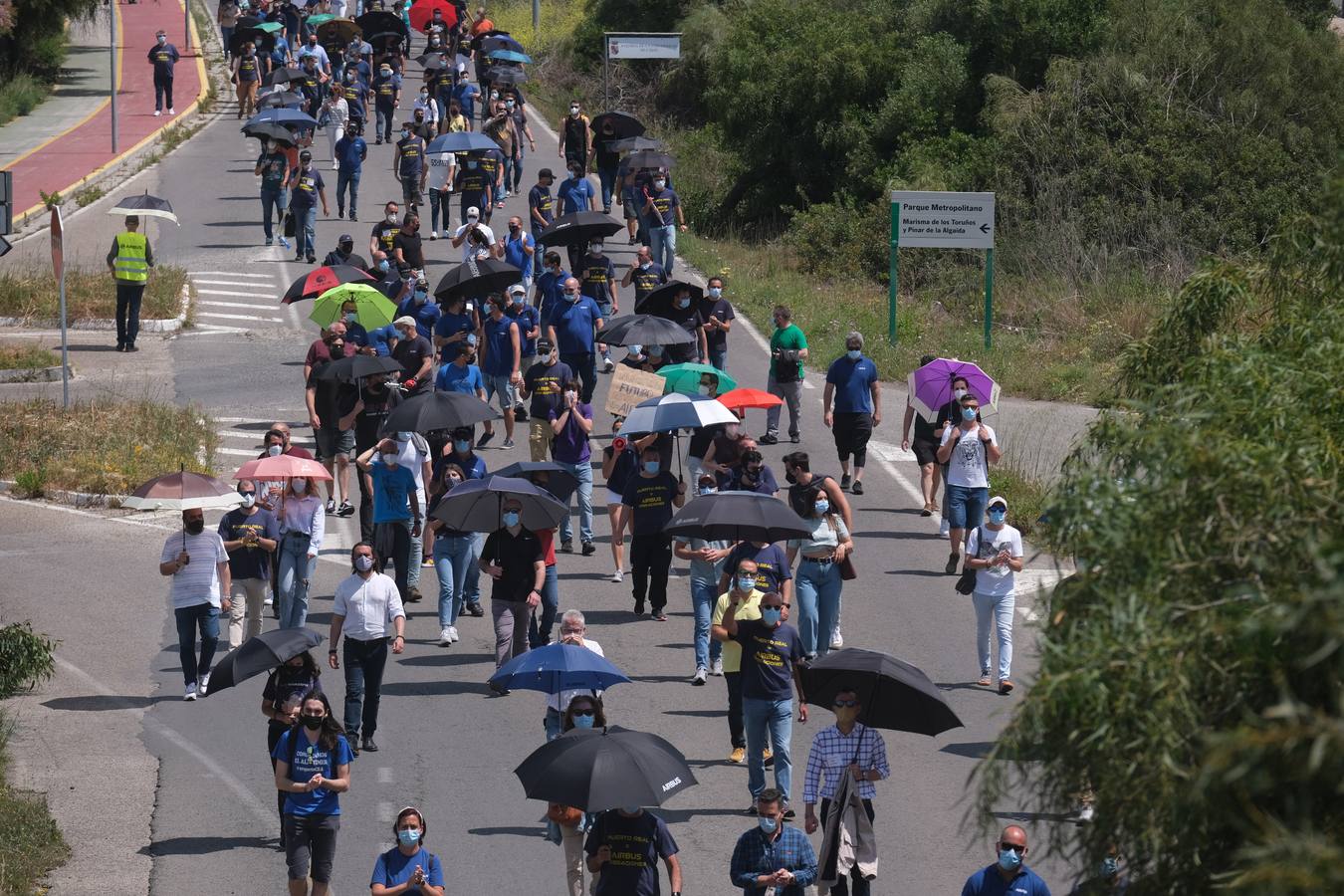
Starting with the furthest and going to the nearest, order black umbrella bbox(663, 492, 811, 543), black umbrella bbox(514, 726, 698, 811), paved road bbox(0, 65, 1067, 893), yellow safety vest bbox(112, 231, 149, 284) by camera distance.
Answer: yellow safety vest bbox(112, 231, 149, 284) < black umbrella bbox(663, 492, 811, 543) < paved road bbox(0, 65, 1067, 893) < black umbrella bbox(514, 726, 698, 811)

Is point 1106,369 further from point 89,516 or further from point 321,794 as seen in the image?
point 321,794

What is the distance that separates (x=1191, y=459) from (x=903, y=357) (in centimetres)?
2094

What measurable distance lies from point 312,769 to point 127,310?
17.9 meters

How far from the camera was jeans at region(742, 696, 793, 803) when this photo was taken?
40.7 feet

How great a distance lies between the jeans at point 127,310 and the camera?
27344 mm

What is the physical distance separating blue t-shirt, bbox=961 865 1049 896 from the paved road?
34 cm

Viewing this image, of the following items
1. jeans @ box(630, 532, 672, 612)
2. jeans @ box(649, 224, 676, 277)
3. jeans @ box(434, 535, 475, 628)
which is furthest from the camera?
jeans @ box(649, 224, 676, 277)

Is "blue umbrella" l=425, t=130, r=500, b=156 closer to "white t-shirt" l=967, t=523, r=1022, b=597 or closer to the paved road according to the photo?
the paved road

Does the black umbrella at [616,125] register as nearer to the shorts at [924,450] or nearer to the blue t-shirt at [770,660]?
the shorts at [924,450]

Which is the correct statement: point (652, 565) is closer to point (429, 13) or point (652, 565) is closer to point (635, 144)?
point (635, 144)

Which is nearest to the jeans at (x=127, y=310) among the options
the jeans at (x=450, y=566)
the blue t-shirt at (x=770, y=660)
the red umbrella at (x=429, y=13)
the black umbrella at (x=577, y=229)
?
the black umbrella at (x=577, y=229)

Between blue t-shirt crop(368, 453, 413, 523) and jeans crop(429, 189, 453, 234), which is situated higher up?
jeans crop(429, 189, 453, 234)

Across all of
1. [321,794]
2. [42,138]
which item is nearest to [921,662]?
[321,794]

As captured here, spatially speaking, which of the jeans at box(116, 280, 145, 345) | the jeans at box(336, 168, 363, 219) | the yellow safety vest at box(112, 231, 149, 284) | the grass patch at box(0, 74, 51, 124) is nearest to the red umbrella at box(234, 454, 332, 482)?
the yellow safety vest at box(112, 231, 149, 284)
